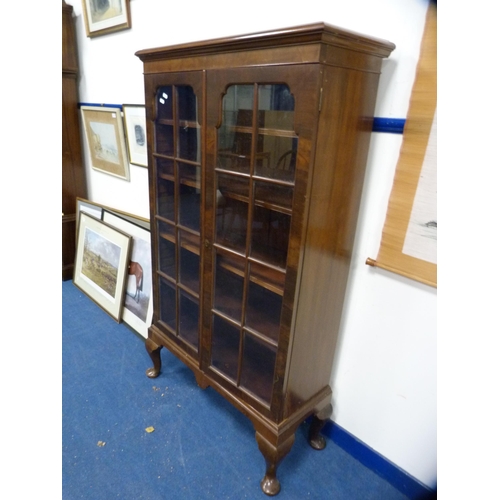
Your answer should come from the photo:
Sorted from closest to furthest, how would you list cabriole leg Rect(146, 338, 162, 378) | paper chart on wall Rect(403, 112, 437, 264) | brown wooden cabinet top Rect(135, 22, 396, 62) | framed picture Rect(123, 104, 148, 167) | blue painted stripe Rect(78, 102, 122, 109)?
brown wooden cabinet top Rect(135, 22, 396, 62), paper chart on wall Rect(403, 112, 437, 264), cabriole leg Rect(146, 338, 162, 378), framed picture Rect(123, 104, 148, 167), blue painted stripe Rect(78, 102, 122, 109)

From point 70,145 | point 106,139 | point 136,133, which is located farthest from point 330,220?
point 70,145

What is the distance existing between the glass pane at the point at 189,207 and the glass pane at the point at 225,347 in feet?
1.26

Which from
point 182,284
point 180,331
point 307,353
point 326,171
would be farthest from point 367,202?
point 180,331

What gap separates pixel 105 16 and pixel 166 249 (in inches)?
57.5

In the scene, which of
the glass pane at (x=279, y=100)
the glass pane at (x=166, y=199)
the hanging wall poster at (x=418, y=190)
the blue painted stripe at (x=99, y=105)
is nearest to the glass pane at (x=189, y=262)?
the glass pane at (x=166, y=199)

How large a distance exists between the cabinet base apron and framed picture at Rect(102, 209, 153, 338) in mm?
635

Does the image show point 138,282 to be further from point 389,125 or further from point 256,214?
point 389,125

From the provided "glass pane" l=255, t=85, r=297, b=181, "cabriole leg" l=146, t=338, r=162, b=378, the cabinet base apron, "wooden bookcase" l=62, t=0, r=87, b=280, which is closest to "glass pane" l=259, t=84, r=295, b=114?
"glass pane" l=255, t=85, r=297, b=181

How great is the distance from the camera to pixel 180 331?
1.62 m

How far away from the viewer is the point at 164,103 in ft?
4.44

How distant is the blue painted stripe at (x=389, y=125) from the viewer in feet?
3.47

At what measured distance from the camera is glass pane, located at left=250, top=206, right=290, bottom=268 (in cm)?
107

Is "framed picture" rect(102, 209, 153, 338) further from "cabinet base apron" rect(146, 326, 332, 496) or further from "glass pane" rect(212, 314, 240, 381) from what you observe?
"glass pane" rect(212, 314, 240, 381)
